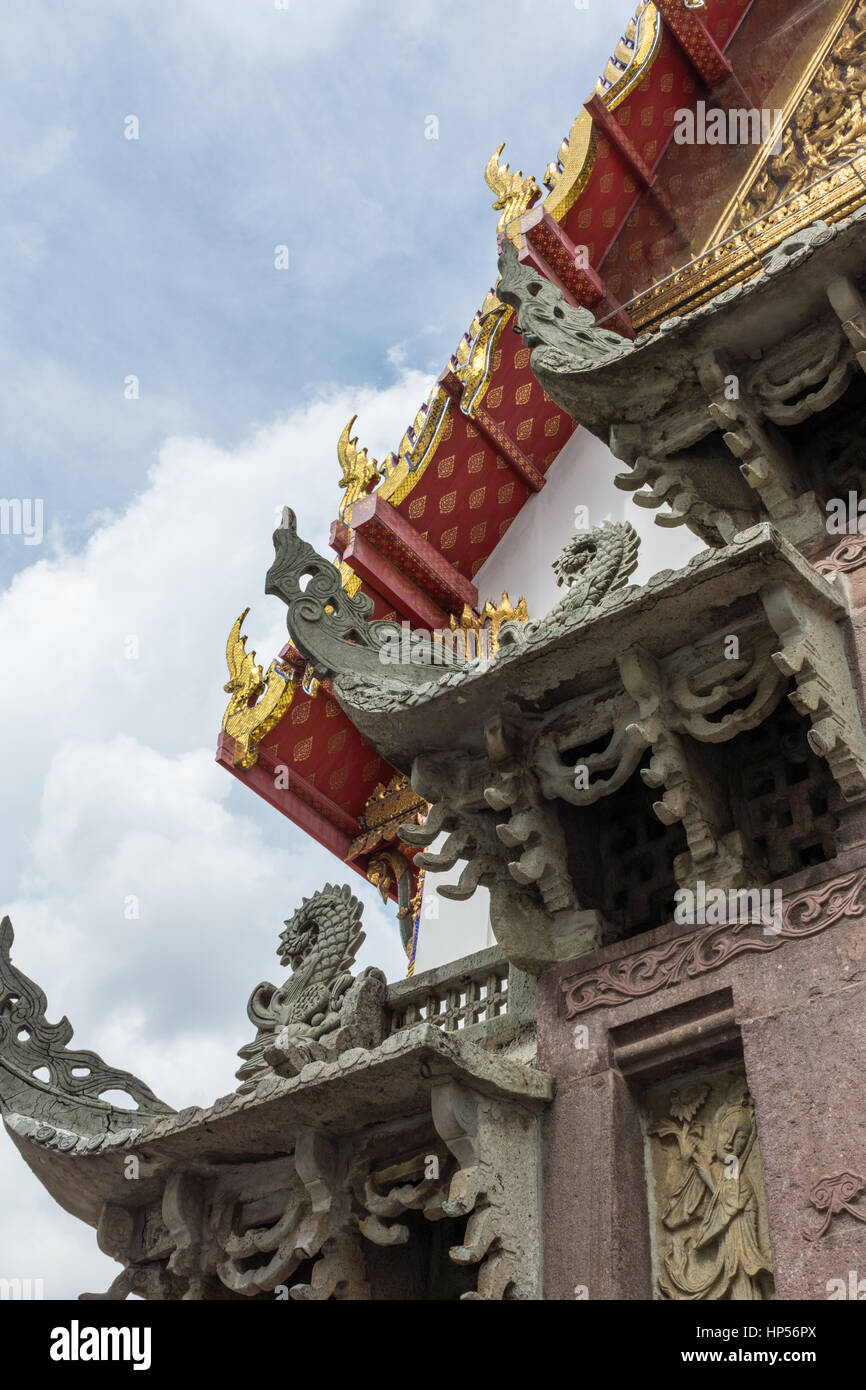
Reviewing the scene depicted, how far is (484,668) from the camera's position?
6.68m

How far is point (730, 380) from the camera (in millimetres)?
7188

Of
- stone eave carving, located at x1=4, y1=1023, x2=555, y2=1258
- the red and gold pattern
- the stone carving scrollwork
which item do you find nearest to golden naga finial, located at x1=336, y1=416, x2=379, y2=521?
the red and gold pattern

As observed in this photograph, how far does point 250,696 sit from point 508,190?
13.9 feet

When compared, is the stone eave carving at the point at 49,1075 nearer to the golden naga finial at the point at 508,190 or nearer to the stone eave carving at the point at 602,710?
the stone eave carving at the point at 602,710

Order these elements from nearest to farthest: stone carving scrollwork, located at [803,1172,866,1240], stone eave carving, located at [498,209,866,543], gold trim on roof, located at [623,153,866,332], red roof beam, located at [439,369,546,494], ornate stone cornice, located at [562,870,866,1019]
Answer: stone carving scrollwork, located at [803,1172,866,1240], ornate stone cornice, located at [562,870,866,1019], stone eave carving, located at [498,209,866,543], gold trim on roof, located at [623,153,866,332], red roof beam, located at [439,369,546,494]

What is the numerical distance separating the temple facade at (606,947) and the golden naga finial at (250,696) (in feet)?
13.8

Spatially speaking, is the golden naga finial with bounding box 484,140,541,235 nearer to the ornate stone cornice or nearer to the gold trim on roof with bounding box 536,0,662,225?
the gold trim on roof with bounding box 536,0,662,225

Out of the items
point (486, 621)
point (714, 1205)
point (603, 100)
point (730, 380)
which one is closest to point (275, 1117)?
point (714, 1205)

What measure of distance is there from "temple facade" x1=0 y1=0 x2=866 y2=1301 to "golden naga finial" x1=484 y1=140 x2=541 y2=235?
3.55 meters

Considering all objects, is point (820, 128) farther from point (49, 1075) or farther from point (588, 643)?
point (49, 1075)

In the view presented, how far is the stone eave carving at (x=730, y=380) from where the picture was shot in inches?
269

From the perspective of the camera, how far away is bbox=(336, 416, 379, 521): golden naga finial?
1196 centimetres

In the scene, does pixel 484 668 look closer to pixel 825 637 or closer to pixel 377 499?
pixel 825 637

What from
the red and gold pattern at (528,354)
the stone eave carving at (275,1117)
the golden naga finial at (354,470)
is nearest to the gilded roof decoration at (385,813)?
the red and gold pattern at (528,354)
